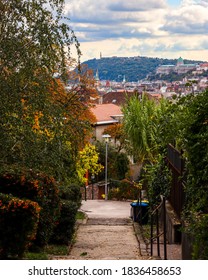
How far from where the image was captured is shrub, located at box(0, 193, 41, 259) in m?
9.70

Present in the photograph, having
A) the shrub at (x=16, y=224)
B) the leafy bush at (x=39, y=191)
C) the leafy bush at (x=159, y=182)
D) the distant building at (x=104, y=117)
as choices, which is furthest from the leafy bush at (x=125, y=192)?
the shrub at (x=16, y=224)

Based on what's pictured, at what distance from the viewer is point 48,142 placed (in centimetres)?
1455

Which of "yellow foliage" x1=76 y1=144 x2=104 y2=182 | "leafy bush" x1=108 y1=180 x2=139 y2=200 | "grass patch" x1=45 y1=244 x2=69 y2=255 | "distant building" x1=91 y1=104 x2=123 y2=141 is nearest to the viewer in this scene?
"grass patch" x1=45 y1=244 x2=69 y2=255

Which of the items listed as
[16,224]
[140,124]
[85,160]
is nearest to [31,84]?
[16,224]

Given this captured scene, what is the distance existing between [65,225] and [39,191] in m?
3.44

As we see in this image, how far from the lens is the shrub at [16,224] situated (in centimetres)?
970

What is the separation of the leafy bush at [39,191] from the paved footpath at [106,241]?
0.79 meters

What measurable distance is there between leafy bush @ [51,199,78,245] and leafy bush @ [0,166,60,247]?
6.37 feet

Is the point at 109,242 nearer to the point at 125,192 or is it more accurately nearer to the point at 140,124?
the point at 140,124

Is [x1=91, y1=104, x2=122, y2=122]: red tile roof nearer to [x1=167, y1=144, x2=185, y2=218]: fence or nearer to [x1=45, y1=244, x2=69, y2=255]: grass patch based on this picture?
[x1=167, y1=144, x2=185, y2=218]: fence

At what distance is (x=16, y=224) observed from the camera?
32.1ft

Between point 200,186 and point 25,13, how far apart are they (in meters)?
6.82

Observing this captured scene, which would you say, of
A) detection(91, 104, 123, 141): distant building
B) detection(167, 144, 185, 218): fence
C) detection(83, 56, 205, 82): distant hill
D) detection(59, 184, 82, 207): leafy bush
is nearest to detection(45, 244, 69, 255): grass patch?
detection(167, 144, 185, 218): fence

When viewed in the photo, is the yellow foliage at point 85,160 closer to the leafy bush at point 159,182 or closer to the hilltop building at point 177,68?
the leafy bush at point 159,182
